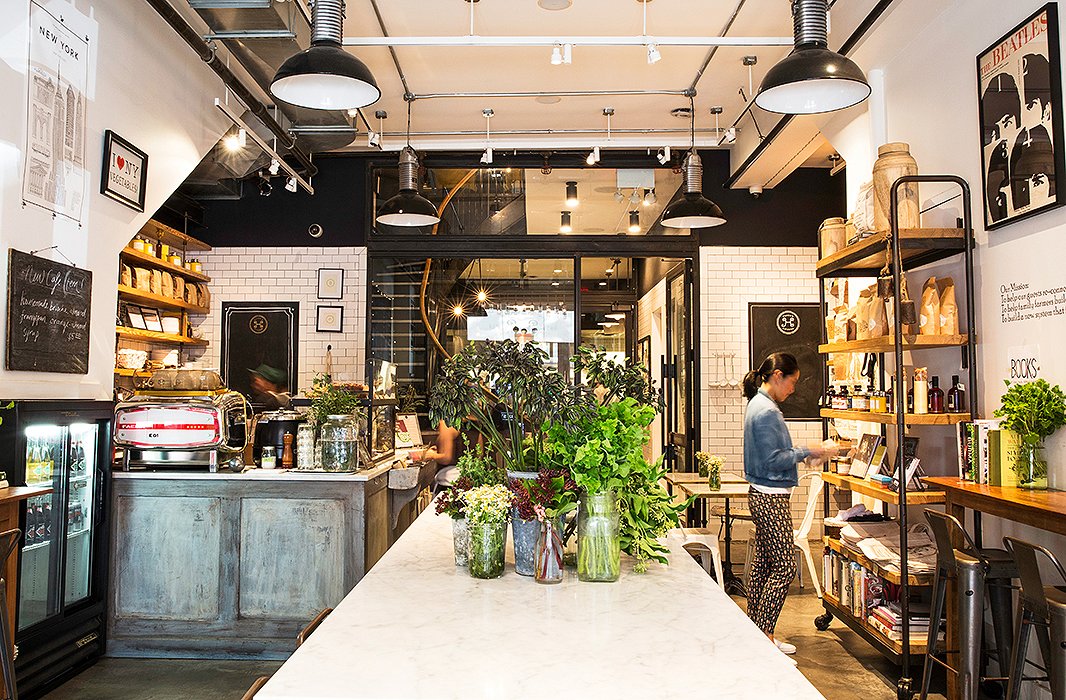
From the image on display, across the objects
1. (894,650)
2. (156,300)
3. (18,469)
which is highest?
(156,300)

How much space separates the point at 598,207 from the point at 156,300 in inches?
167

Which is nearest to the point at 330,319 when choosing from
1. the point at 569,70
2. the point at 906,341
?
the point at 569,70

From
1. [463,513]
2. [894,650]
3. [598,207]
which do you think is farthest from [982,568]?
[598,207]

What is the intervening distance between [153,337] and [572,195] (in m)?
4.16

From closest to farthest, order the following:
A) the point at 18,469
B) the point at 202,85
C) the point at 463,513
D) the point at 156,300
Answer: the point at 463,513 < the point at 18,469 < the point at 202,85 < the point at 156,300

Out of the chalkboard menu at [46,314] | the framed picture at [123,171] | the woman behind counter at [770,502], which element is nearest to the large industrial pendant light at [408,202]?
the framed picture at [123,171]

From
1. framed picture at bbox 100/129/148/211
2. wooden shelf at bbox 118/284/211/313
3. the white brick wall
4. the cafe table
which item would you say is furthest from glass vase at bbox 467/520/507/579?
the white brick wall

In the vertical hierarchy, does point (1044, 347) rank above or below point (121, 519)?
above

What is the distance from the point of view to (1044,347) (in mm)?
3652

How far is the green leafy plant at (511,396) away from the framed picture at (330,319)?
612 centimetres

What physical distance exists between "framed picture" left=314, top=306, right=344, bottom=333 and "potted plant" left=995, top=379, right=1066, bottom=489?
6.26 meters

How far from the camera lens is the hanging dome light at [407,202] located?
21.2ft

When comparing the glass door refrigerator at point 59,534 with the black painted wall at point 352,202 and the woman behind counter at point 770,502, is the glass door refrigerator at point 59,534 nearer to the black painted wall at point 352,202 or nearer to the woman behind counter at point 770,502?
the woman behind counter at point 770,502

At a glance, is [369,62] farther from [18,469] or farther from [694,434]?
[694,434]
